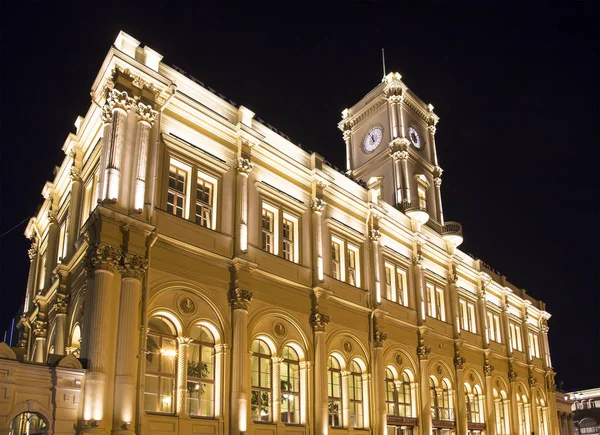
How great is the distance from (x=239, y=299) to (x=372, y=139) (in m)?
24.8

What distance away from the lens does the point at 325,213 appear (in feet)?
93.6

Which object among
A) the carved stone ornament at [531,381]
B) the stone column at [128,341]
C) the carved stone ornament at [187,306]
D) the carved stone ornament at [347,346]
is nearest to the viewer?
the stone column at [128,341]

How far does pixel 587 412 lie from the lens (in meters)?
72.3

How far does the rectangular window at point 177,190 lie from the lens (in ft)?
72.4

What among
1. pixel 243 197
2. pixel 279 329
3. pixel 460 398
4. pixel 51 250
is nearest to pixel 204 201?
pixel 243 197

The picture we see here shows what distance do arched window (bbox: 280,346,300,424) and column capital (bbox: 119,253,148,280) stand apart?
7.93 meters

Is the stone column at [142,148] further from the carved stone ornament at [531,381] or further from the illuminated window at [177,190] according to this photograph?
the carved stone ornament at [531,381]

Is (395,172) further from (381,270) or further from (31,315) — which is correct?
(31,315)

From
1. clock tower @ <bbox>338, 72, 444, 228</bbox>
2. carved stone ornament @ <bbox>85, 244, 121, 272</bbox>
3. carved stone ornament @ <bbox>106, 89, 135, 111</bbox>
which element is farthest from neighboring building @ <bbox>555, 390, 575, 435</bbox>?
carved stone ornament @ <bbox>106, 89, 135, 111</bbox>

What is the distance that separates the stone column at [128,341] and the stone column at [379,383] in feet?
43.2

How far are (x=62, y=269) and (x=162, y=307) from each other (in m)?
5.15

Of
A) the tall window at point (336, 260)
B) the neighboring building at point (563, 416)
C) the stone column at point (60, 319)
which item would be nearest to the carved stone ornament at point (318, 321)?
the tall window at point (336, 260)

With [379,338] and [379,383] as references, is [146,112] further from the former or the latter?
[379,383]

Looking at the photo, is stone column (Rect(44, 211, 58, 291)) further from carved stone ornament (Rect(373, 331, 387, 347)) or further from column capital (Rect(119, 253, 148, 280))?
carved stone ornament (Rect(373, 331, 387, 347))
